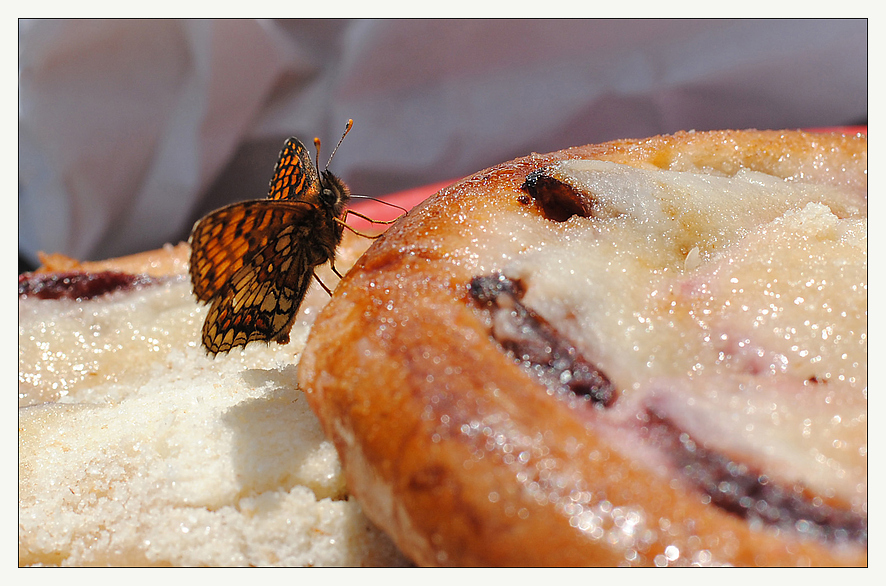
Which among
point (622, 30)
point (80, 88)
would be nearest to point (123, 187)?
point (80, 88)

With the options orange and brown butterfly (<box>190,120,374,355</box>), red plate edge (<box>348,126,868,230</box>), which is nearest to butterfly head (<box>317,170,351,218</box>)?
orange and brown butterfly (<box>190,120,374,355</box>)

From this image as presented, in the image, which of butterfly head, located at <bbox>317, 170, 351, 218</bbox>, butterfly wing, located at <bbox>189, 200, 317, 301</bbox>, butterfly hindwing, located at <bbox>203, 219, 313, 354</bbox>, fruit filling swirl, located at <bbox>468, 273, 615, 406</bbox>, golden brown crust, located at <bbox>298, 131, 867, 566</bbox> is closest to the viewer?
golden brown crust, located at <bbox>298, 131, 867, 566</bbox>

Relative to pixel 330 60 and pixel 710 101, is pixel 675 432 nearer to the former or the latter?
pixel 710 101

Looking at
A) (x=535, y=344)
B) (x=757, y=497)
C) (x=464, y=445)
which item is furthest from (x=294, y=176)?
(x=757, y=497)

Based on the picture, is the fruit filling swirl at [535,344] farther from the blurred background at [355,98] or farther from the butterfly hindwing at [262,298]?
the blurred background at [355,98]

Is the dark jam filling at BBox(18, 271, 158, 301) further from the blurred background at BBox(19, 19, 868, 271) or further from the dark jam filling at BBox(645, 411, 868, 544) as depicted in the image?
the dark jam filling at BBox(645, 411, 868, 544)

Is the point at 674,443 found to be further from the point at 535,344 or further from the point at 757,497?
the point at 535,344
